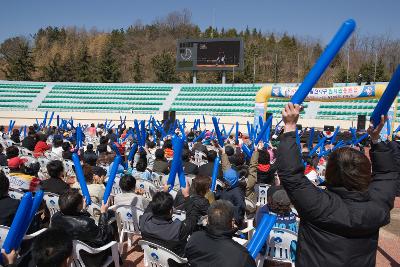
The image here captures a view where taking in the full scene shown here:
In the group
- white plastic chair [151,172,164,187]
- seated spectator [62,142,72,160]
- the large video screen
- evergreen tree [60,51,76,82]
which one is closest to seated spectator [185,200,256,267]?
white plastic chair [151,172,164,187]

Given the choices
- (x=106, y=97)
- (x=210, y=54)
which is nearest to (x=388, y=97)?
(x=210, y=54)

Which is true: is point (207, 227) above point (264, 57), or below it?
below

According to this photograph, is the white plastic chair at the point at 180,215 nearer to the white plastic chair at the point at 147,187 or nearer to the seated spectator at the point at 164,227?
the seated spectator at the point at 164,227

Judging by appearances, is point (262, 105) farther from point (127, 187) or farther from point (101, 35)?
point (101, 35)

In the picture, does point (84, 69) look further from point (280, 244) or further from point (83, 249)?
point (280, 244)

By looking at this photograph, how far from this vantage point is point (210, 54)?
113 feet

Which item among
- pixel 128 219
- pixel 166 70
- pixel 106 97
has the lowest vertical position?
pixel 128 219

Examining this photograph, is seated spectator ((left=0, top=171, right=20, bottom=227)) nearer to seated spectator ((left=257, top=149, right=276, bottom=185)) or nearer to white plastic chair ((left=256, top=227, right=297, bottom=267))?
white plastic chair ((left=256, top=227, right=297, bottom=267))

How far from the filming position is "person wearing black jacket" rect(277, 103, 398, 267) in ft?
6.50

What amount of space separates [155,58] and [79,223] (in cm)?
5586

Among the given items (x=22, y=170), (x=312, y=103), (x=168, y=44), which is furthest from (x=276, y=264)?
(x=168, y=44)

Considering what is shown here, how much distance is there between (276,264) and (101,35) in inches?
3386

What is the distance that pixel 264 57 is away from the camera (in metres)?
63.3

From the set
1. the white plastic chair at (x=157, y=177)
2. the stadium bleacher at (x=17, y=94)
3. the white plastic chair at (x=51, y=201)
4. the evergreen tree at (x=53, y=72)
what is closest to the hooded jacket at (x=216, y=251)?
the white plastic chair at (x=51, y=201)
